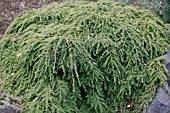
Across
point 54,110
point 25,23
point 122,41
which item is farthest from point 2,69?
point 122,41

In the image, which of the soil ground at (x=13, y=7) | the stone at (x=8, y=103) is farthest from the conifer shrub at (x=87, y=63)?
the soil ground at (x=13, y=7)

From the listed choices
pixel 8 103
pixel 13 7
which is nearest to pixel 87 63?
pixel 8 103

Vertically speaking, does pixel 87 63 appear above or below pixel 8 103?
above

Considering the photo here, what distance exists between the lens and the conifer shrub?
3072 millimetres

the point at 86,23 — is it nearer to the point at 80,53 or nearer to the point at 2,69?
the point at 80,53

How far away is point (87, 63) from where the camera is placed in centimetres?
315

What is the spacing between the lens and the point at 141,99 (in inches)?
128

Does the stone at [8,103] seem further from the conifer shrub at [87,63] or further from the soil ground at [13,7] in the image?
the soil ground at [13,7]

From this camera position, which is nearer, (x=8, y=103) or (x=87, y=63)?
(x=8, y=103)

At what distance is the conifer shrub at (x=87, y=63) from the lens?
3.07 meters

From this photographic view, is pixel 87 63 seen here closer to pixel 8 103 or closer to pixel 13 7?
pixel 8 103

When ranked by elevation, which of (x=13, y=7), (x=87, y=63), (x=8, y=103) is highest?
(x=87, y=63)

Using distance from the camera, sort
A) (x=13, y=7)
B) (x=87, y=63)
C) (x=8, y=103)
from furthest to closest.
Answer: (x=13, y=7), (x=87, y=63), (x=8, y=103)

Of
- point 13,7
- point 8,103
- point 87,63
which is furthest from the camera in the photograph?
point 13,7
